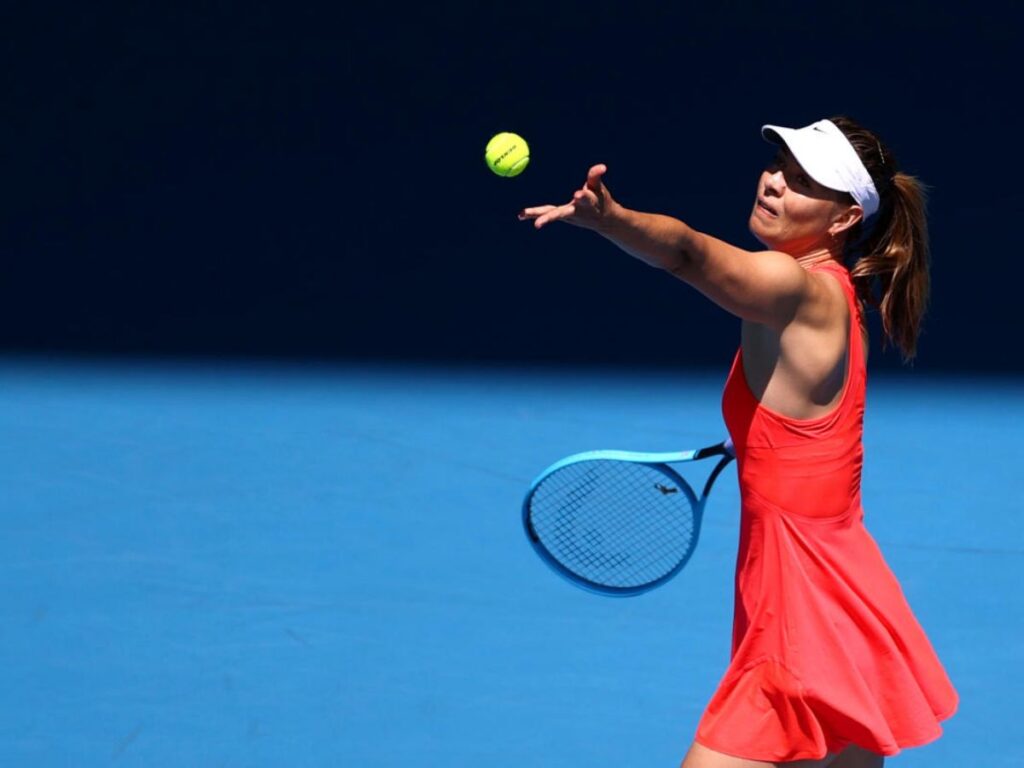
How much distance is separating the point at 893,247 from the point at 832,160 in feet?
0.62

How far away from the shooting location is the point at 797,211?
2875 mm

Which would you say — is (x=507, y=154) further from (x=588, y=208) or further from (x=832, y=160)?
(x=588, y=208)

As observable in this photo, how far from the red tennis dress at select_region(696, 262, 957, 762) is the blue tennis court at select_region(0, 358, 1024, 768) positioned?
0.97 metres

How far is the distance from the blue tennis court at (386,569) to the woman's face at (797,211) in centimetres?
131

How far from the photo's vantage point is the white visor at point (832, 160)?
2.82 m

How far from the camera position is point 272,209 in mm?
7051

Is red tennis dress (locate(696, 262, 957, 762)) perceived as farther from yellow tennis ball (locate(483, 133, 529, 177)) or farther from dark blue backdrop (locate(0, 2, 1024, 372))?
dark blue backdrop (locate(0, 2, 1024, 372))

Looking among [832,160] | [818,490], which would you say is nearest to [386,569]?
[818,490]

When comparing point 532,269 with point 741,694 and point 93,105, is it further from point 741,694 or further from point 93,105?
point 741,694

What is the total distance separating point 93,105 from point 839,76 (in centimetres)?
325

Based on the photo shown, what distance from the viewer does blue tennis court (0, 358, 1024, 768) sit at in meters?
3.80

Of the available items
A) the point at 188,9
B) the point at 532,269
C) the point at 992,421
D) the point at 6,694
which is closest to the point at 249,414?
the point at 532,269

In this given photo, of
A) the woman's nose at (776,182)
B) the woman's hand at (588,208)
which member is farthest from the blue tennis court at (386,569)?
the woman's hand at (588,208)

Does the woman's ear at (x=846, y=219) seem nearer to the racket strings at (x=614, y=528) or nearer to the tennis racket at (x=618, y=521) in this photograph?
the tennis racket at (x=618, y=521)
